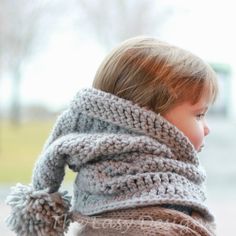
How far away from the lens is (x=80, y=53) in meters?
1.40

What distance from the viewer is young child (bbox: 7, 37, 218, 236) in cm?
73

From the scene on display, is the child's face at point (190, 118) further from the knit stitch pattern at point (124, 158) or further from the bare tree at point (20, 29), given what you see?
the bare tree at point (20, 29)

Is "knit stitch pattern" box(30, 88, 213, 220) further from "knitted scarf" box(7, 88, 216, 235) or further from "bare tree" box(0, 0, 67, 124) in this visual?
"bare tree" box(0, 0, 67, 124)

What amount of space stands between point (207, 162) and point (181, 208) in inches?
27.0

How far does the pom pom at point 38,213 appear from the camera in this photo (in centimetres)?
78

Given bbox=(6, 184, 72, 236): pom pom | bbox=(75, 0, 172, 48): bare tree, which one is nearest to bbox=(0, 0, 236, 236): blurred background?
bbox=(75, 0, 172, 48): bare tree

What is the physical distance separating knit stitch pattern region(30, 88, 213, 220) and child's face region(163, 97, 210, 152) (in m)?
0.03

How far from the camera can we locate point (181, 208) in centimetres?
75

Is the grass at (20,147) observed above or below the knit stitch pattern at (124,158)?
above

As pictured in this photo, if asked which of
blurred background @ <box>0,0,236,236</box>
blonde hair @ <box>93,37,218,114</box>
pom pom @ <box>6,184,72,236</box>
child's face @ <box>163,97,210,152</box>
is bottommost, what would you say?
pom pom @ <box>6,184,72,236</box>

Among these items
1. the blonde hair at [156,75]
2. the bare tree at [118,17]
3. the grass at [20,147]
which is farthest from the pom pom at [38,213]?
the bare tree at [118,17]

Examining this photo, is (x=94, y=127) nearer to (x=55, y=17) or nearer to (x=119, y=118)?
(x=119, y=118)

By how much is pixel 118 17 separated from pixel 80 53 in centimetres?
14

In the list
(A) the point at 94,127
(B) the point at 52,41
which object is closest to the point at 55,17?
(B) the point at 52,41
